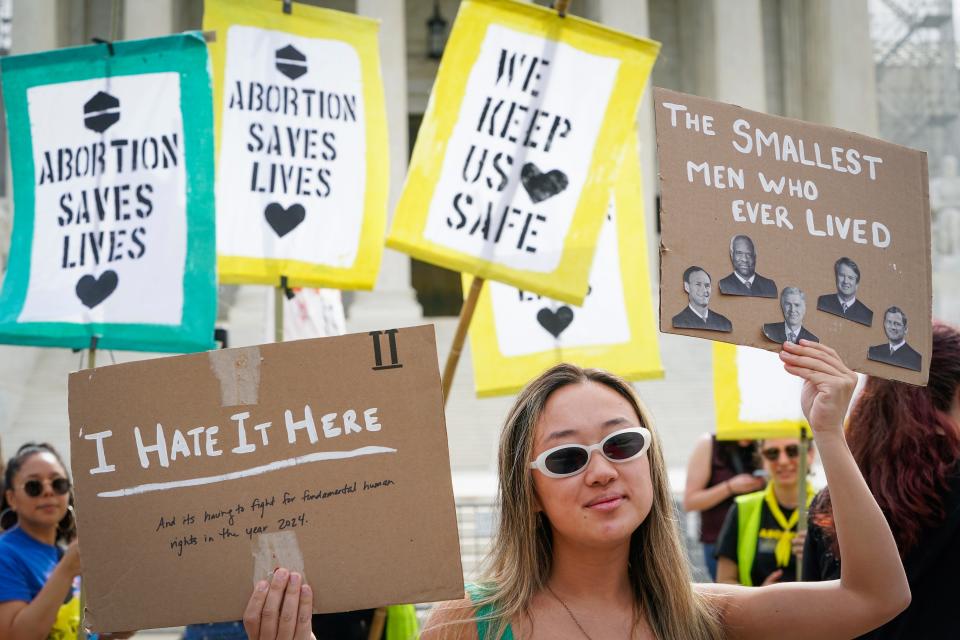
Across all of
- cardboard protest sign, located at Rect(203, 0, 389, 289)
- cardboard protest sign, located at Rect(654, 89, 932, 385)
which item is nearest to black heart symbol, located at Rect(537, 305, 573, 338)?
cardboard protest sign, located at Rect(203, 0, 389, 289)

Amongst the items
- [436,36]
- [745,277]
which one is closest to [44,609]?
[745,277]

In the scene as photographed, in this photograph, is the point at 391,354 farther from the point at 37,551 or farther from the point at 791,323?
the point at 37,551

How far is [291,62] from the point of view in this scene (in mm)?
5328

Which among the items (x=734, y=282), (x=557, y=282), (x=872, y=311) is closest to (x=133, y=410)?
(x=734, y=282)

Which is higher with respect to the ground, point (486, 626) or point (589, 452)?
point (589, 452)

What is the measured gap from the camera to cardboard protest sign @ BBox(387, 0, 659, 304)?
466cm

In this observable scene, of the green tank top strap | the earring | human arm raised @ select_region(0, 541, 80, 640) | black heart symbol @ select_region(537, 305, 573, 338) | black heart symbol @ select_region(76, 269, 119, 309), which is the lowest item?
human arm raised @ select_region(0, 541, 80, 640)

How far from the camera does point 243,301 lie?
21672 millimetres

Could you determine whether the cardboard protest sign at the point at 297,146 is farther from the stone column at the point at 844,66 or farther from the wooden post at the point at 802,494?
the stone column at the point at 844,66

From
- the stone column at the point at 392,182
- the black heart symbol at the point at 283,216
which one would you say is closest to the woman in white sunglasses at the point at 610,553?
the black heart symbol at the point at 283,216

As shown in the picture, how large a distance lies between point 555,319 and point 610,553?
12.0 ft

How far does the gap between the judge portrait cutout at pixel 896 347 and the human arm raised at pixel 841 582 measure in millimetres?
316

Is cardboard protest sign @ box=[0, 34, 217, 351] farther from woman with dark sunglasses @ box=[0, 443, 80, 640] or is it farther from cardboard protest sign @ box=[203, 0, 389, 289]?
cardboard protest sign @ box=[203, 0, 389, 289]

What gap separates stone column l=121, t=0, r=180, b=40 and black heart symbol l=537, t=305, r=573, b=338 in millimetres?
18598
